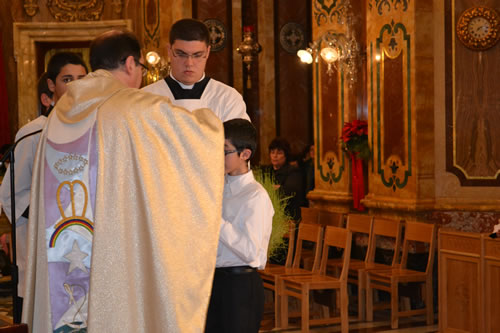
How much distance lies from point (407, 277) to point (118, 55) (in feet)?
16.8

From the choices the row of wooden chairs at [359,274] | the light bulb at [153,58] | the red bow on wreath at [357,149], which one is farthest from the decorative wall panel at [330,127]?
the light bulb at [153,58]

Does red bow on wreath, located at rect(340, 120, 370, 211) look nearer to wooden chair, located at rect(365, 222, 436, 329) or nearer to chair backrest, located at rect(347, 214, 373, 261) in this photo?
chair backrest, located at rect(347, 214, 373, 261)

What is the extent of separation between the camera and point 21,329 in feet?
9.49

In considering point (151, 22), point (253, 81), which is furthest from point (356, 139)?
point (151, 22)

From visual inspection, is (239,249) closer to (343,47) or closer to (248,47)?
(343,47)

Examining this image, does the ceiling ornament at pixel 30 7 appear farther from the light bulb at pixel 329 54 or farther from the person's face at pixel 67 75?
the person's face at pixel 67 75

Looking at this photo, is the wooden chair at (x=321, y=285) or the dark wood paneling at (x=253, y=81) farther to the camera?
the dark wood paneling at (x=253, y=81)

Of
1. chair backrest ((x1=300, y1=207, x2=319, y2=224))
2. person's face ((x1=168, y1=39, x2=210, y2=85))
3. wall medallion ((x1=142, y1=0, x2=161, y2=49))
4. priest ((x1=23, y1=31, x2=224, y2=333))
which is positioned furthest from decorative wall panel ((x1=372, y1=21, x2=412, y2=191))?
wall medallion ((x1=142, y1=0, x2=161, y2=49))

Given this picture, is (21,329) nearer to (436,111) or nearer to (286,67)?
(436,111)

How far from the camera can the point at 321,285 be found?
712 centimetres

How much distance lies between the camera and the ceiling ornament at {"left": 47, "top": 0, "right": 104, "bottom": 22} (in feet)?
48.7

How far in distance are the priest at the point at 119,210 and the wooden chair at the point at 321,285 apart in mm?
4127

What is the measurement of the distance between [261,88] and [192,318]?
1050 cm

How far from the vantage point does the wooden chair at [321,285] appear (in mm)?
7102
